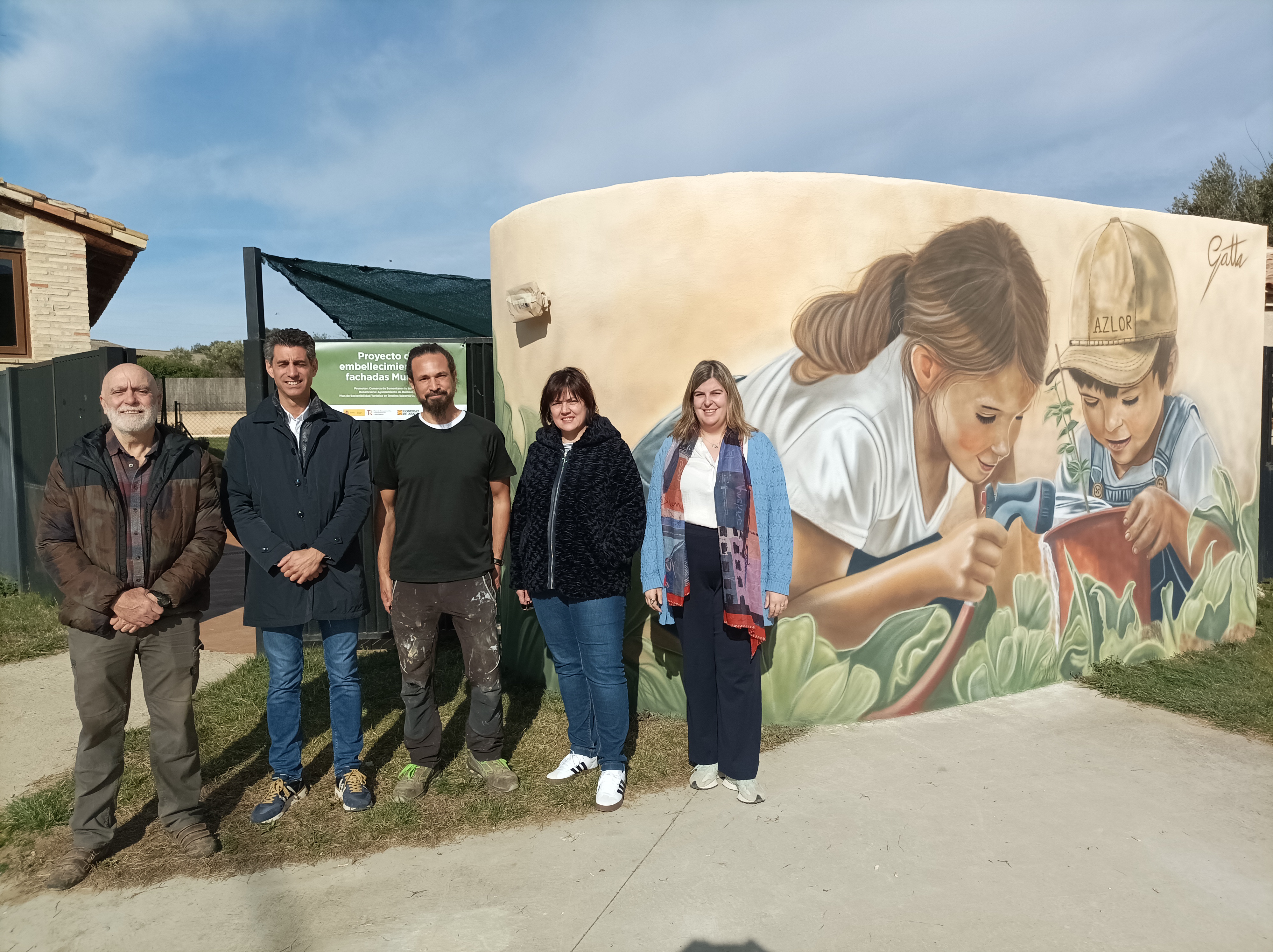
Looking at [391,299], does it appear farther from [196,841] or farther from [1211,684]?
[1211,684]

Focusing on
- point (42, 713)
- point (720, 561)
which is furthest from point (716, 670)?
point (42, 713)

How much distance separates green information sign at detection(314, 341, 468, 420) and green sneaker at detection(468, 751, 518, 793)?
2651mm

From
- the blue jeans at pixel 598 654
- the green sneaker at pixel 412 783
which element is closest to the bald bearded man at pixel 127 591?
the green sneaker at pixel 412 783

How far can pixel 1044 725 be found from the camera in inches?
170

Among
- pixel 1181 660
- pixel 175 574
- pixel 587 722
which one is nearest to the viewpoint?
pixel 175 574

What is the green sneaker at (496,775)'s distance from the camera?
12.0ft

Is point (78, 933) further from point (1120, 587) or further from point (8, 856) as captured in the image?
point (1120, 587)

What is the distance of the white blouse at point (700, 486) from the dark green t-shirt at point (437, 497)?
0.87 metres

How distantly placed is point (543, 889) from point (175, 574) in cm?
179

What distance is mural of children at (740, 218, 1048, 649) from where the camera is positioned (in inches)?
167

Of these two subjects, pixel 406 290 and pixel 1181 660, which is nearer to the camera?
pixel 1181 660

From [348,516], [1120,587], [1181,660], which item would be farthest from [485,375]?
[1181,660]

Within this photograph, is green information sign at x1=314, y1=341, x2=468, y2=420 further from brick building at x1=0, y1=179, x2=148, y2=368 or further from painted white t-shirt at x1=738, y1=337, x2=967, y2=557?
brick building at x1=0, y1=179, x2=148, y2=368

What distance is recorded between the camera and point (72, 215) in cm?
1102
